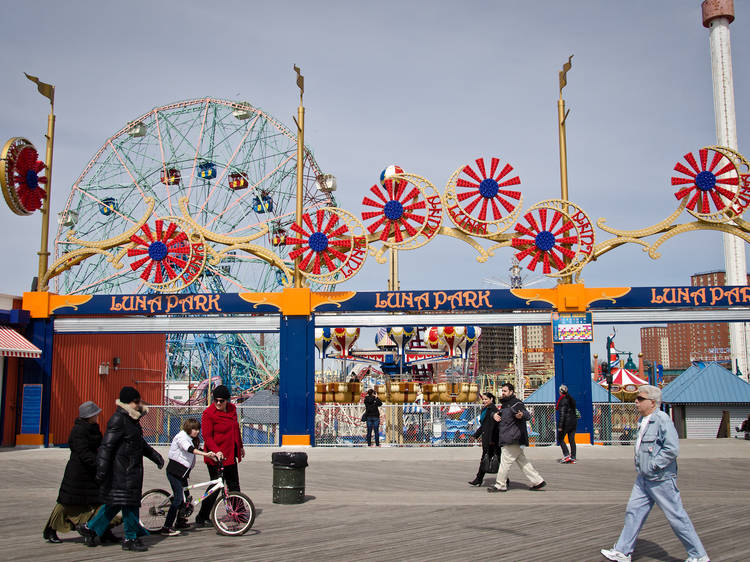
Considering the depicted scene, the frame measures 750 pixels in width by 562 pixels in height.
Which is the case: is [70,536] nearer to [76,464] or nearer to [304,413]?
[76,464]

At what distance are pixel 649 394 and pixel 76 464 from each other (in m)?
5.98

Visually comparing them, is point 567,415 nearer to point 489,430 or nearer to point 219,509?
→ point 489,430

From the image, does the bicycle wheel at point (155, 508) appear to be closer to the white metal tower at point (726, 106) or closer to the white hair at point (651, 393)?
the white hair at point (651, 393)

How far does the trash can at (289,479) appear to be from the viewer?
10.3 m

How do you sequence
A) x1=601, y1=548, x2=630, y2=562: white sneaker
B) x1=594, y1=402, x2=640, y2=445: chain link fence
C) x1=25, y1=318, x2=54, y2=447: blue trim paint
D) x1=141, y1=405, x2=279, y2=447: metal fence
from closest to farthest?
x1=601, y1=548, x2=630, y2=562: white sneaker, x1=594, y1=402, x2=640, y2=445: chain link fence, x1=25, y1=318, x2=54, y2=447: blue trim paint, x1=141, y1=405, x2=279, y2=447: metal fence

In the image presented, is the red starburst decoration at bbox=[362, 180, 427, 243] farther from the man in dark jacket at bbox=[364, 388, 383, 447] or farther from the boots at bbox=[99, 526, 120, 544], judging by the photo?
the boots at bbox=[99, 526, 120, 544]

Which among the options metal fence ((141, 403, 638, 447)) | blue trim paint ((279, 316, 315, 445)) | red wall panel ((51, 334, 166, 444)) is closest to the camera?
blue trim paint ((279, 316, 315, 445))

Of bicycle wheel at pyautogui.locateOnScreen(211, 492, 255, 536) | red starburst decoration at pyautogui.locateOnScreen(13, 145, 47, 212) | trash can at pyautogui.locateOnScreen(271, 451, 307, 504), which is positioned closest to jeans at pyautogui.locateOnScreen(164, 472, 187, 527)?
bicycle wheel at pyautogui.locateOnScreen(211, 492, 255, 536)

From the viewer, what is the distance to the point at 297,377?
20.0m

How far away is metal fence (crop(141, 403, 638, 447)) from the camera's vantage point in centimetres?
2023

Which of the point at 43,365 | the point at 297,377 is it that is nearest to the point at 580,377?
the point at 297,377

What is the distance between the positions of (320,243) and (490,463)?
10.2 metres

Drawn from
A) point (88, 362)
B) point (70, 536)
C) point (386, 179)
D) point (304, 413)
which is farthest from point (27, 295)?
point (70, 536)

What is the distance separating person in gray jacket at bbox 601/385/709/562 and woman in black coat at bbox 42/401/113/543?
17.5 ft
